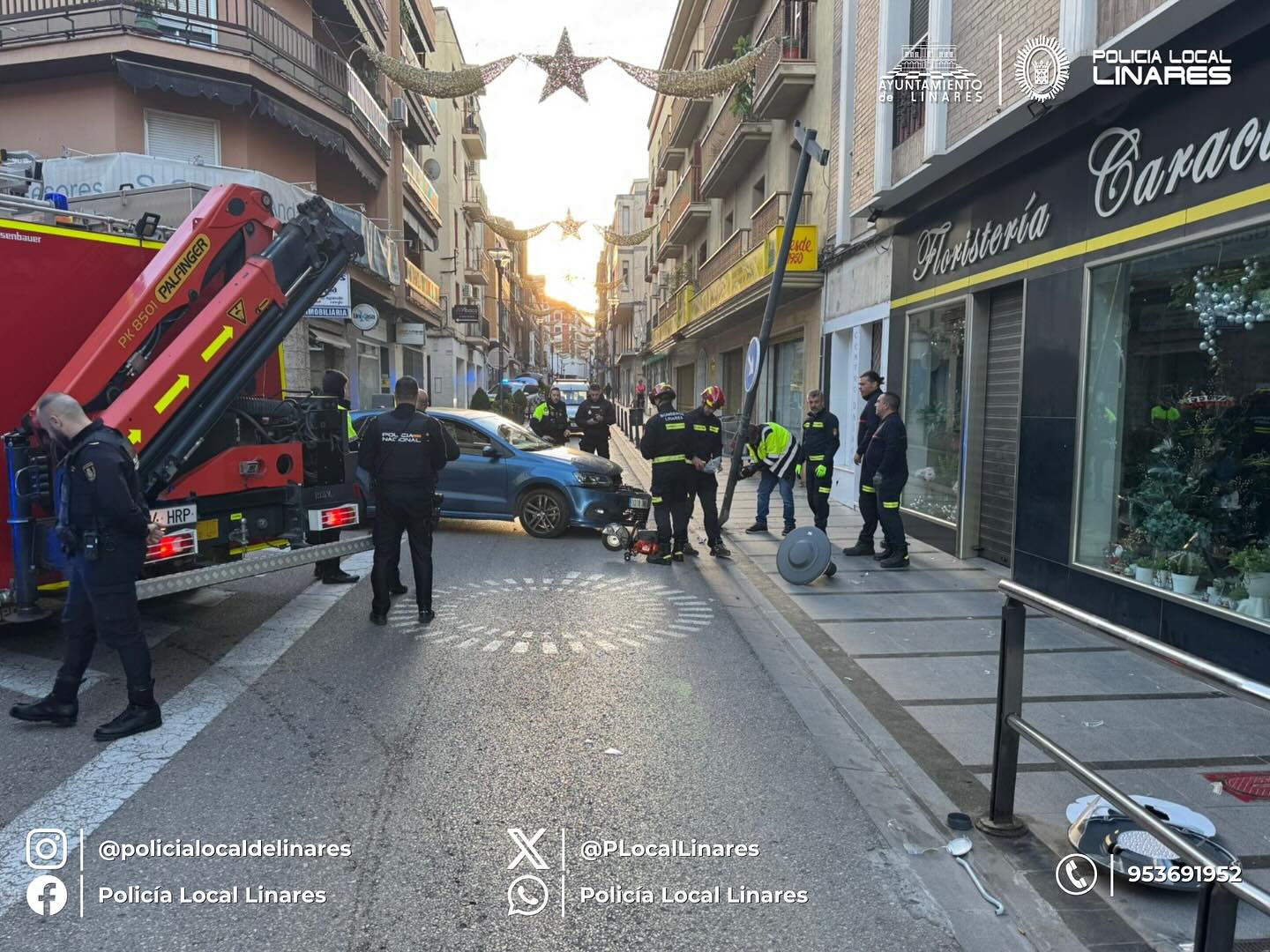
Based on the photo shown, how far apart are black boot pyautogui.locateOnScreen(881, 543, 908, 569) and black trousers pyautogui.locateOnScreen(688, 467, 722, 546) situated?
1874 millimetres

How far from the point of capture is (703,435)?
9.14 metres

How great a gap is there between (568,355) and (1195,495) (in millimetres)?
174366

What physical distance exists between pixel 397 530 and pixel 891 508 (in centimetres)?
493

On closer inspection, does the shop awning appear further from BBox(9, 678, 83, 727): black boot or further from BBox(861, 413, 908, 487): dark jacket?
BBox(9, 678, 83, 727): black boot

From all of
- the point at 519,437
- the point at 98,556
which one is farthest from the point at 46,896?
the point at 519,437

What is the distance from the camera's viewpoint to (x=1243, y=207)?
5.42 meters

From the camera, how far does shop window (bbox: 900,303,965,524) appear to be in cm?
997

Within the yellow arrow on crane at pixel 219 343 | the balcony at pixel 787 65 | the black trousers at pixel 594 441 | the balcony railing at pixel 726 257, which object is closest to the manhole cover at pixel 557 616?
the yellow arrow on crane at pixel 219 343

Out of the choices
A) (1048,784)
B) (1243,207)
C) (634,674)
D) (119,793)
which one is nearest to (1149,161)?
(1243,207)

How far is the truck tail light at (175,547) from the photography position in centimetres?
529

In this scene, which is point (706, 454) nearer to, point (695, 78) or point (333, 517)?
point (333, 517)

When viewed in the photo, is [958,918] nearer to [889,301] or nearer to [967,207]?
[967,207]

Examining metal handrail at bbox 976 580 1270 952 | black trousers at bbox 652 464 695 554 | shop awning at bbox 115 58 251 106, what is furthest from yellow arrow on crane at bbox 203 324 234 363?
shop awning at bbox 115 58 251 106

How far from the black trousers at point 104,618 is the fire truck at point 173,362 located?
0.64m
